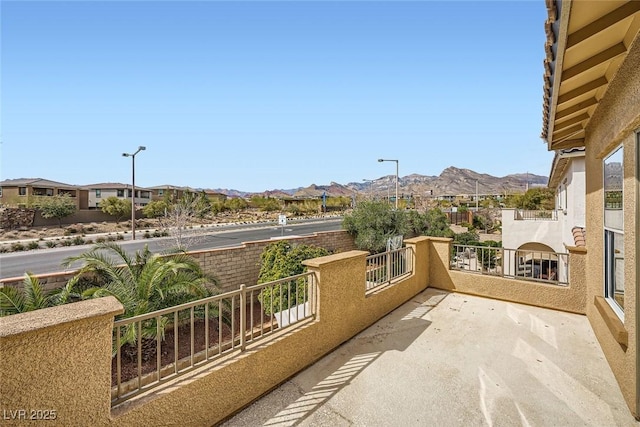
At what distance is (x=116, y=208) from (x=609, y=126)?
43375mm

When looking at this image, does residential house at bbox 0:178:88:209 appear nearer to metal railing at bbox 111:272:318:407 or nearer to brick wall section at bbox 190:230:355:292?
brick wall section at bbox 190:230:355:292

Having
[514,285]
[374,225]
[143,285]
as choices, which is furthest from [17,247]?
[514,285]

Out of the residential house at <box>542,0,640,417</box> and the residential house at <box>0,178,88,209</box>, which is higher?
the residential house at <box>0,178,88,209</box>

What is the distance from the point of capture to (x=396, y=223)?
18.2m

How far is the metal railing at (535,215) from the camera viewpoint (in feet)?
51.0

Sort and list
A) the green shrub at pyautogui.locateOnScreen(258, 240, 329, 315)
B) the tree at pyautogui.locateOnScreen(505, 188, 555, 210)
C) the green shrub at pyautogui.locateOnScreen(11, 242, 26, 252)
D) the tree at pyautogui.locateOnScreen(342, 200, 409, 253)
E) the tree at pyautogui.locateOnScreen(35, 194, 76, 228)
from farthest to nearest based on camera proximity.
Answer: the tree at pyautogui.locateOnScreen(505, 188, 555, 210) → the tree at pyautogui.locateOnScreen(35, 194, 76, 228) → the green shrub at pyautogui.locateOnScreen(11, 242, 26, 252) → the tree at pyautogui.locateOnScreen(342, 200, 409, 253) → the green shrub at pyautogui.locateOnScreen(258, 240, 329, 315)

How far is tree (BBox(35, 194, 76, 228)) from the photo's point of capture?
102 ft

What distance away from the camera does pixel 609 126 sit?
12.6ft

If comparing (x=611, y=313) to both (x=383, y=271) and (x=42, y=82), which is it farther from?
(x=42, y=82)

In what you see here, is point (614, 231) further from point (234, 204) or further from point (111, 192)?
point (111, 192)

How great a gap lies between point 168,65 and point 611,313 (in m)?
12.5

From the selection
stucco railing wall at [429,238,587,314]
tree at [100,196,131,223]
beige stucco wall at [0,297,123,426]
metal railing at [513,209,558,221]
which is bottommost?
stucco railing wall at [429,238,587,314]

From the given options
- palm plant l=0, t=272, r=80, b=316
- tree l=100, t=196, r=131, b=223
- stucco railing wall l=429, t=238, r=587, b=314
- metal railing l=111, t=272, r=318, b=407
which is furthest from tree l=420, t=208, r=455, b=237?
tree l=100, t=196, r=131, b=223

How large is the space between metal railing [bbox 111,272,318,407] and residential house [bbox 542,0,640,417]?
3547 mm
